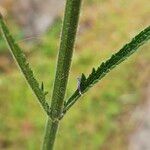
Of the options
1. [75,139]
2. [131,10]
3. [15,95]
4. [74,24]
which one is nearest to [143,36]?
[74,24]

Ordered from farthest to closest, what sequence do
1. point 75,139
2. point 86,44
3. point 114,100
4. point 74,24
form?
point 86,44
point 114,100
point 75,139
point 74,24

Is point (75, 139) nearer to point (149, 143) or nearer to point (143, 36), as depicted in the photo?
point (149, 143)

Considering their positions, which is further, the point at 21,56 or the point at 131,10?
the point at 131,10
